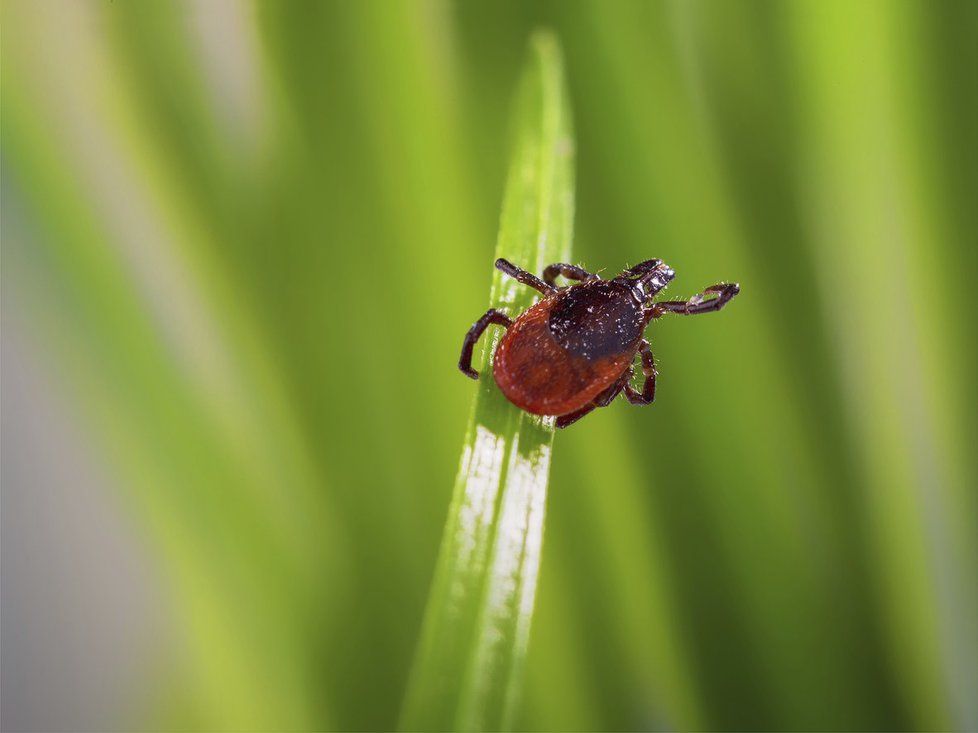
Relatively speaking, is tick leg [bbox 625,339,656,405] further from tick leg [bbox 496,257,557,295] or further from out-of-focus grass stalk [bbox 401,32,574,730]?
out-of-focus grass stalk [bbox 401,32,574,730]

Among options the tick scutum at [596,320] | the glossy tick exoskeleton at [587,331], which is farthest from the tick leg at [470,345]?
the tick scutum at [596,320]

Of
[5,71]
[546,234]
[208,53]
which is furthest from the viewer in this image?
[208,53]

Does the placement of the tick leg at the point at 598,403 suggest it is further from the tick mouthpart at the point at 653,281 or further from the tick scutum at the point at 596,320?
the tick mouthpart at the point at 653,281

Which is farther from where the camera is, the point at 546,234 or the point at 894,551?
the point at 894,551

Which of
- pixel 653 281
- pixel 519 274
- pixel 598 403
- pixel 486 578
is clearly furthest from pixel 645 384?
pixel 486 578

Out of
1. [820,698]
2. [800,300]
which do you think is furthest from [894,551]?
[800,300]

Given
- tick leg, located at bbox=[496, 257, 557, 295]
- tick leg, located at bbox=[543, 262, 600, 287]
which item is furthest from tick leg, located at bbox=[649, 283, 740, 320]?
tick leg, located at bbox=[496, 257, 557, 295]

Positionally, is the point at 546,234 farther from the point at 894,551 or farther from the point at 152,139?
the point at 894,551
